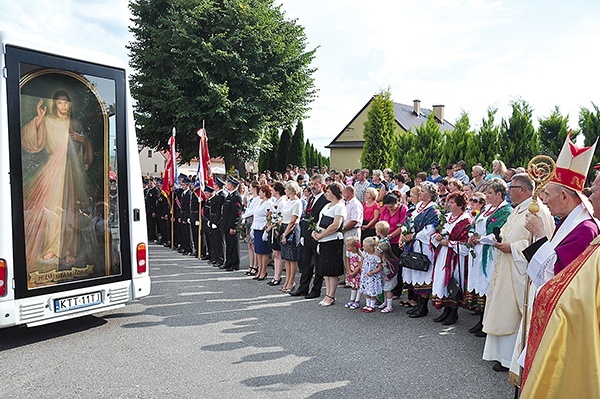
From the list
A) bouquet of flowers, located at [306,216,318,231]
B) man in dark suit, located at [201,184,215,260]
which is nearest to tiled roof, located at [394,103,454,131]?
man in dark suit, located at [201,184,215,260]

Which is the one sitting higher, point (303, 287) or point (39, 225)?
point (39, 225)

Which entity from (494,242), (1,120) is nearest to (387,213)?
(494,242)

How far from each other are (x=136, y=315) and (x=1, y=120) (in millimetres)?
3308

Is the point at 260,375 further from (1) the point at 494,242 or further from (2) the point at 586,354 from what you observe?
(2) the point at 586,354

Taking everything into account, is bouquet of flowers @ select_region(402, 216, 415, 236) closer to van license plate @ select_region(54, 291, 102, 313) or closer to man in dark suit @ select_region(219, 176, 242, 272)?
van license plate @ select_region(54, 291, 102, 313)

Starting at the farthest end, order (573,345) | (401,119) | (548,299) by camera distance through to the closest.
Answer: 1. (401,119)
2. (548,299)
3. (573,345)

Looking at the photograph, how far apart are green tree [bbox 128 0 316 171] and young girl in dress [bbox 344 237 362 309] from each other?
721 inches

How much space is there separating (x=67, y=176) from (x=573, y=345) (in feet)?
18.6

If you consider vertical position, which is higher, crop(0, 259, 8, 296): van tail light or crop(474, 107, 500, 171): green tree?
crop(474, 107, 500, 171): green tree

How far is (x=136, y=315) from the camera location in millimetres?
7457

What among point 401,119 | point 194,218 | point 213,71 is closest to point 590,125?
point 194,218

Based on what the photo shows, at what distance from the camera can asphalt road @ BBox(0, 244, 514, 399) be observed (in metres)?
4.83

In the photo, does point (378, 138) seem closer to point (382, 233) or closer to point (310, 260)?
point (310, 260)

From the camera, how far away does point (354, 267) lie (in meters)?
8.31
